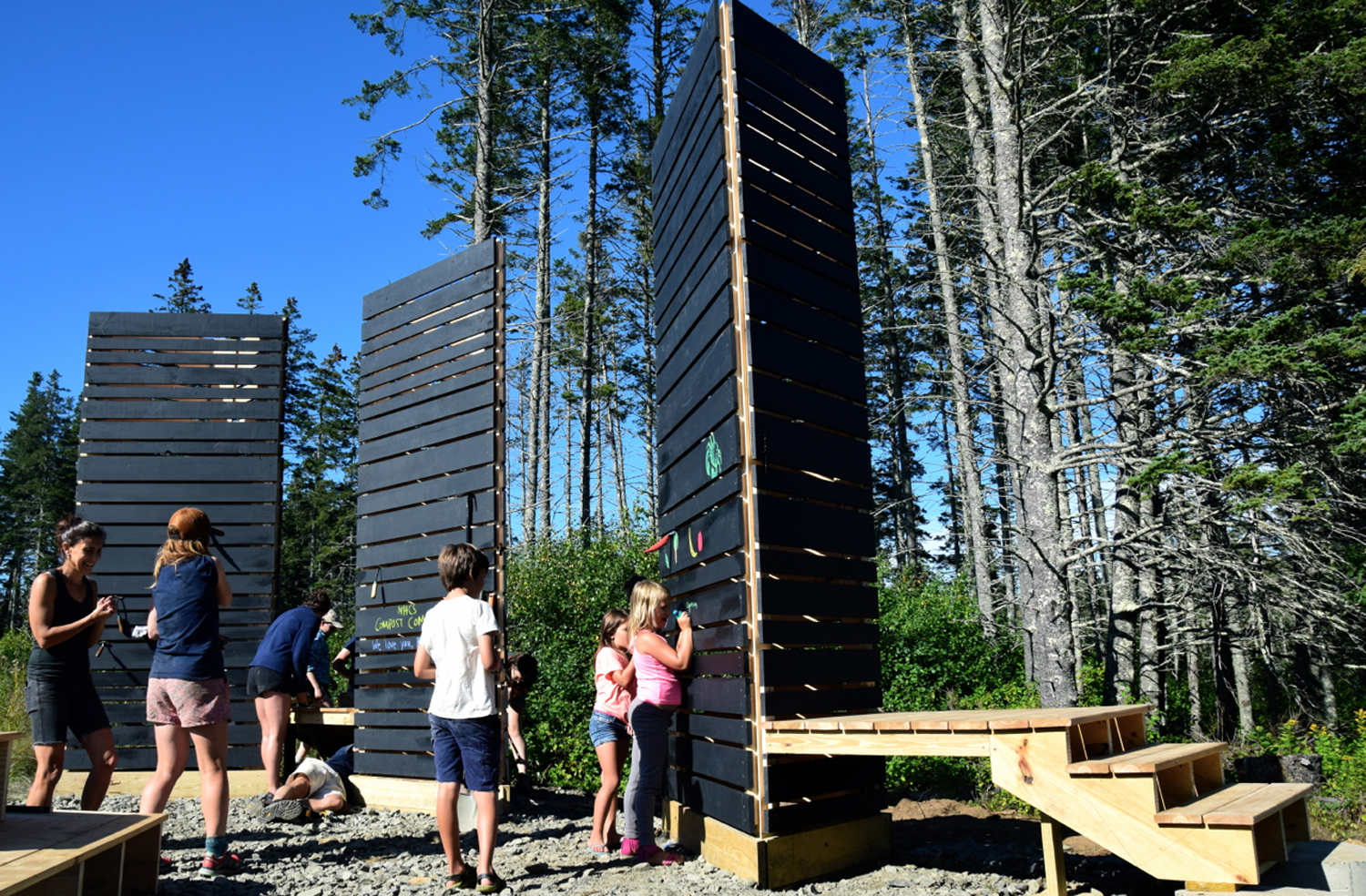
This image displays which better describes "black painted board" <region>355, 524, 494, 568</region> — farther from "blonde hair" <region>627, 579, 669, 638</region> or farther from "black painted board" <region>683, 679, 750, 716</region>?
"black painted board" <region>683, 679, 750, 716</region>

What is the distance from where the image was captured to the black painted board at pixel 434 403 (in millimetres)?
6793

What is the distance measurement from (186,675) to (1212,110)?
1155cm

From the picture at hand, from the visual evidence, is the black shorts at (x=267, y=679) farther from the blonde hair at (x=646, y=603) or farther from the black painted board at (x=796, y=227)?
the black painted board at (x=796, y=227)

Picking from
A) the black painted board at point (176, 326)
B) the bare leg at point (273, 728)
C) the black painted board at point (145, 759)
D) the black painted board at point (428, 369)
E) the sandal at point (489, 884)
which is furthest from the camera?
the black painted board at point (176, 326)

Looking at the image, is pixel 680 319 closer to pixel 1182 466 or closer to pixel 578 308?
pixel 1182 466

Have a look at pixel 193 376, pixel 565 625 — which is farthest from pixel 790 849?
pixel 193 376

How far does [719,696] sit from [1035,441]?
5.09m

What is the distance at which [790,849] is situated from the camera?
450cm

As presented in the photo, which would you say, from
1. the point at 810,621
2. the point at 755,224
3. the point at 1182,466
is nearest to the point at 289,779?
the point at 810,621

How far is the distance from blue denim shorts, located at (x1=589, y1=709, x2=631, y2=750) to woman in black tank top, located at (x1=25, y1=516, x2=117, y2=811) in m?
2.68

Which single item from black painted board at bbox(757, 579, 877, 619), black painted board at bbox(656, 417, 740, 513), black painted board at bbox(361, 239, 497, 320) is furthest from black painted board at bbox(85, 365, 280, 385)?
black painted board at bbox(757, 579, 877, 619)

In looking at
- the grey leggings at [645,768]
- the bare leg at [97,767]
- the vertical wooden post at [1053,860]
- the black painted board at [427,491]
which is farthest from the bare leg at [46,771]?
the vertical wooden post at [1053,860]

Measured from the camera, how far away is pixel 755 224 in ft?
17.0

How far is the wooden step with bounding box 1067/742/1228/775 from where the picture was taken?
10.7ft
